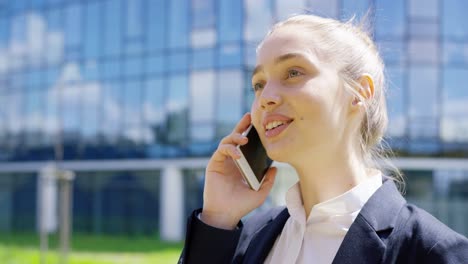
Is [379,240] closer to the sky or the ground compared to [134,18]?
closer to the ground

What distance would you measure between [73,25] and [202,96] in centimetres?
847

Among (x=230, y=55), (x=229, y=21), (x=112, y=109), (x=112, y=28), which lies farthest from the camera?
(x=112, y=28)

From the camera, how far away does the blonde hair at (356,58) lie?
1.85 m

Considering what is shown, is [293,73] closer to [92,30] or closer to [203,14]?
[203,14]

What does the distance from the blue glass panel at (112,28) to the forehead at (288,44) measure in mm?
25163

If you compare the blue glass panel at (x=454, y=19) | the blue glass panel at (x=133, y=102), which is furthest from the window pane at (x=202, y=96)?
the blue glass panel at (x=454, y=19)

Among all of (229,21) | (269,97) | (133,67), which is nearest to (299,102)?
(269,97)

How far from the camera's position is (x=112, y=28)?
2666cm

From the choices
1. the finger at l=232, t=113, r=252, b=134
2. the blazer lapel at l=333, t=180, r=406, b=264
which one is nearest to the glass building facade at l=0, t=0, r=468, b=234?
the finger at l=232, t=113, r=252, b=134

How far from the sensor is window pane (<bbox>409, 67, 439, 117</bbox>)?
71.4 feet

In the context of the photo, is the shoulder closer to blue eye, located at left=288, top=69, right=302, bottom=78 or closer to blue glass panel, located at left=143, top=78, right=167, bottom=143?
blue eye, located at left=288, top=69, right=302, bottom=78

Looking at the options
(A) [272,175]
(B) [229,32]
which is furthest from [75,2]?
(A) [272,175]

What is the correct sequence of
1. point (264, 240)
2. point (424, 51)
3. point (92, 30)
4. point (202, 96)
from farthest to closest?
point (92, 30)
point (202, 96)
point (424, 51)
point (264, 240)

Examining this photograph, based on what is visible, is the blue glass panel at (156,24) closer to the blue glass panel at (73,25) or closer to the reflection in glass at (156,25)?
the reflection in glass at (156,25)
